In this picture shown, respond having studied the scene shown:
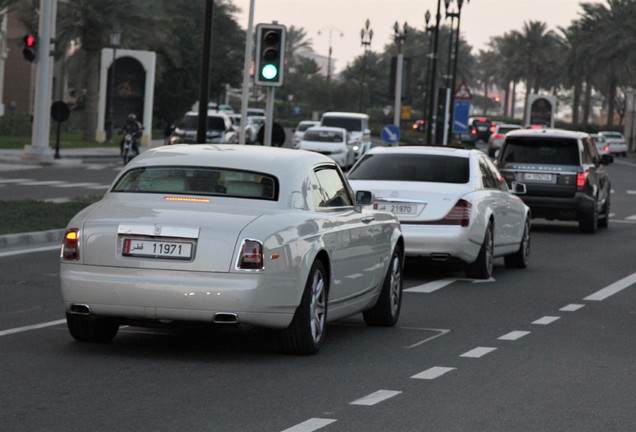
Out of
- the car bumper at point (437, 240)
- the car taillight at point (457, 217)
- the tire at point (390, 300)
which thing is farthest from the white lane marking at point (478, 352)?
the car taillight at point (457, 217)

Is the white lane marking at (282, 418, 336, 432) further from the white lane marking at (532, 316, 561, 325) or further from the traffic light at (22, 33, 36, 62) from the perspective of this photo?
the traffic light at (22, 33, 36, 62)

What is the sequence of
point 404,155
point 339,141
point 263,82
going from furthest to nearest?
point 339,141, point 263,82, point 404,155

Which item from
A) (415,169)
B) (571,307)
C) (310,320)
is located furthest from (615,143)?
(310,320)

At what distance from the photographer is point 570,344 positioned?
11.6 m

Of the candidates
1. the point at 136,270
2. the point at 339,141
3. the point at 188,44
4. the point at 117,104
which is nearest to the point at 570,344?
the point at 136,270

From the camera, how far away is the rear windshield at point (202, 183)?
415 inches

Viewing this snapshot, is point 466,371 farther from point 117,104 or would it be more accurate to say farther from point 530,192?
point 117,104

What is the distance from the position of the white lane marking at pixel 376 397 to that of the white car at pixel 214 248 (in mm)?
1248

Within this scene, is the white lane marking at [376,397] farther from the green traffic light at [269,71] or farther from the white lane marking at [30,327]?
the green traffic light at [269,71]

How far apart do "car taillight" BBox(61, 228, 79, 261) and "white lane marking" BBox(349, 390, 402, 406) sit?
2.39 m

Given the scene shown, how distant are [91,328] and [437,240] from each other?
265 inches

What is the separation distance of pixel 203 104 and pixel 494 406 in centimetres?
1905

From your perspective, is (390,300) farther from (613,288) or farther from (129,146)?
(129,146)

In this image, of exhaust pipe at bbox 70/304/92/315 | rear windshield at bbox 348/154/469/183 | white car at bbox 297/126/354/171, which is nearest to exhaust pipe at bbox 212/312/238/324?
exhaust pipe at bbox 70/304/92/315
